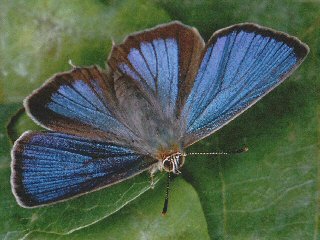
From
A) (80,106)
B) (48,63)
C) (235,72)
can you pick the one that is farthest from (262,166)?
(48,63)

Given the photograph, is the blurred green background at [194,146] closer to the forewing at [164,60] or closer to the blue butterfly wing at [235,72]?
the forewing at [164,60]

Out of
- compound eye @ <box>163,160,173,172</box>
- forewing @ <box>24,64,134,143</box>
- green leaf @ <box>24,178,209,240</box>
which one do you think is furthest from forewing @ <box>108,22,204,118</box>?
green leaf @ <box>24,178,209,240</box>

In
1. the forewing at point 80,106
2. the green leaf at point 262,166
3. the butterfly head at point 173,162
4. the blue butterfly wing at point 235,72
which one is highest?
the forewing at point 80,106

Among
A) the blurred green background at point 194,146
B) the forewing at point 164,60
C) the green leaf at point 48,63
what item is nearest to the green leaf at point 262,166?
the blurred green background at point 194,146

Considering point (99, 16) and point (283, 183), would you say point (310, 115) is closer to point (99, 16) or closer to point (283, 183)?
point (283, 183)

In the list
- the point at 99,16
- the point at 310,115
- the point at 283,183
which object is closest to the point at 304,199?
the point at 283,183

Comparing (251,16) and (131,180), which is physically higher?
(251,16)

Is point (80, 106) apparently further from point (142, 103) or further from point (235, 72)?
point (235, 72)
